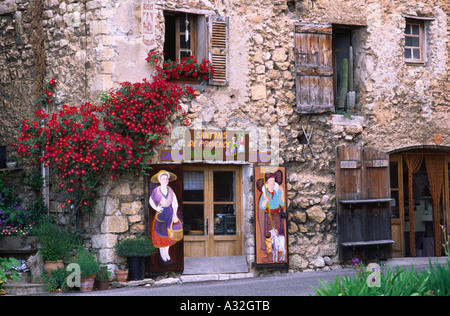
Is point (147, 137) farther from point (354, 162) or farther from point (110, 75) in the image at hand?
point (354, 162)

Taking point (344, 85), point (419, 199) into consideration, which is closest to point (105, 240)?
point (344, 85)

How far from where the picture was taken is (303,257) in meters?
10.9

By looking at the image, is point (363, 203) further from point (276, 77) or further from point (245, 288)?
point (245, 288)

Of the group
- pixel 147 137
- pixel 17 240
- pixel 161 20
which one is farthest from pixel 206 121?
pixel 17 240

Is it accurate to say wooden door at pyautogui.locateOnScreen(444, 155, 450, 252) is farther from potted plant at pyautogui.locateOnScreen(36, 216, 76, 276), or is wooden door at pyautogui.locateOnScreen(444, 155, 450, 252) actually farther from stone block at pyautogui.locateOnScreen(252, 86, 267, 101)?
potted plant at pyautogui.locateOnScreen(36, 216, 76, 276)

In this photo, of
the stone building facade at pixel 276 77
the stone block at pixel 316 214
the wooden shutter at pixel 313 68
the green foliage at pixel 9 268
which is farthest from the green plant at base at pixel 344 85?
the green foliage at pixel 9 268

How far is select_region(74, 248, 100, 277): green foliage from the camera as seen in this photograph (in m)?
9.34

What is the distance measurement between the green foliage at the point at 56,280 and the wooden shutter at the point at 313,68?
4578mm

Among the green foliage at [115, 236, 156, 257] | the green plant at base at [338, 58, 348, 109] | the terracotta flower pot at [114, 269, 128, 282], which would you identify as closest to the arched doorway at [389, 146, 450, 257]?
the green plant at base at [338, 58, 348, 109]

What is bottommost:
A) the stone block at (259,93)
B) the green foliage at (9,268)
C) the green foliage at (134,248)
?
the green foliage at (9,268)

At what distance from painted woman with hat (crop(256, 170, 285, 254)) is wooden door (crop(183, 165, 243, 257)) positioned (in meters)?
0.40

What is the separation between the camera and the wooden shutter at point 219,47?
34.3ft

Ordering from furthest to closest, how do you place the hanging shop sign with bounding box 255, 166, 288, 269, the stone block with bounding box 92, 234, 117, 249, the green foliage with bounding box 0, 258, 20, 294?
the hanging shop sign with bounding box 255, 166, 288, 269 < the stone block with bounding box 92, 234, 117, 249 < the green foliage with bounding box 0, 258, 20, 294

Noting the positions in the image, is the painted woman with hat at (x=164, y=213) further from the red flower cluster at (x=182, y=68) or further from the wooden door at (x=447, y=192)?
the wooden door at (x=447, y=192)
